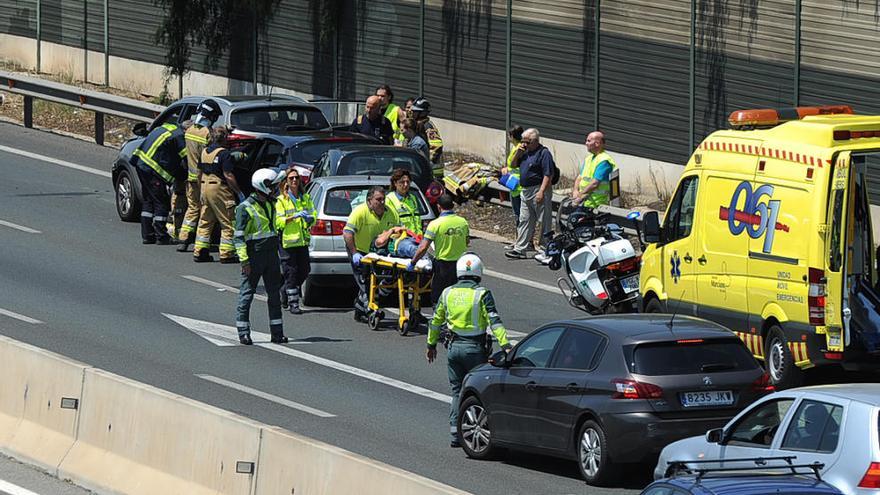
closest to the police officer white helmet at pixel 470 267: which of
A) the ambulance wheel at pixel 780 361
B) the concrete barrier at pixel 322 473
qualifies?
the ambulance wheel at pixel 780 361

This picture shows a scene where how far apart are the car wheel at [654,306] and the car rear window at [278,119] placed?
342 inches

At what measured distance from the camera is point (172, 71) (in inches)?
1391

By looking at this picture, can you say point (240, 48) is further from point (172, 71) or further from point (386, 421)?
point (386, 421)

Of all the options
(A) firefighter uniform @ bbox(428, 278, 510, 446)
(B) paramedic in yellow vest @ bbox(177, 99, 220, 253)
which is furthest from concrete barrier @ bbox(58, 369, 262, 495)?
(B) paramedic in yellow vest @ bbox(177, 99, 220, 253)

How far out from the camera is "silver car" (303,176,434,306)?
69.2ft

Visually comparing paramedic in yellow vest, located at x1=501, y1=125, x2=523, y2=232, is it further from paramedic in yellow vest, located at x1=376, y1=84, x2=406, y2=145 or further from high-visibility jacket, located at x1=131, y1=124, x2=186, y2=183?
high-visibility jacket, located at x1=131, y1=124, x2=186, y2=183

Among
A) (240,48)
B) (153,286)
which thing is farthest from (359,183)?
(240,48)

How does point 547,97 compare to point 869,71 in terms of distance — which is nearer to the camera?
point 869,71

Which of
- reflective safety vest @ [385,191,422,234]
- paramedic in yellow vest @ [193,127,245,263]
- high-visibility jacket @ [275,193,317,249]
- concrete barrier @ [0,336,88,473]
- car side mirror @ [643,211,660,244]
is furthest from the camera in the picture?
paramedic in yellow vest @ [193,127,245,263]

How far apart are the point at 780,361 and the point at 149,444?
6.05 metres

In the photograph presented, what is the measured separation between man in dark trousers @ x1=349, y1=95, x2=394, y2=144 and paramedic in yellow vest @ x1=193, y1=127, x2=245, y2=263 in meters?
3.11

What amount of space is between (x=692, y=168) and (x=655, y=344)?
161 inches

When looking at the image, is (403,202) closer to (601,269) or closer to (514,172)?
(601,269)

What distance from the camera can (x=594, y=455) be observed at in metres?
13.7
